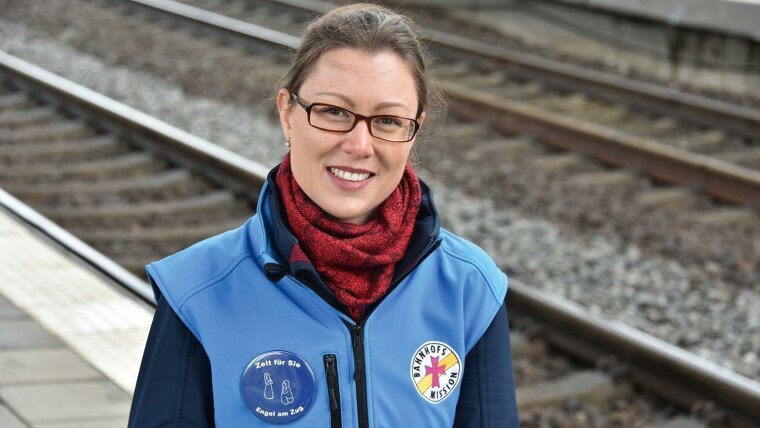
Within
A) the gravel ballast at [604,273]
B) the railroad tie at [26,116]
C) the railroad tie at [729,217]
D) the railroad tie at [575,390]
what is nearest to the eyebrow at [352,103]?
the railroad tie at [575,390]

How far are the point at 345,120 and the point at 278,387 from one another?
1.57 ft

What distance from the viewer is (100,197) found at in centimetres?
Answer: 671

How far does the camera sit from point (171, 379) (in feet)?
6.07

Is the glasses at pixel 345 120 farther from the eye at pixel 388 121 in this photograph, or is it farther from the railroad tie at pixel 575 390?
the railroad tie at pixel 575 390

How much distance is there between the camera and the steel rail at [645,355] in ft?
14.4

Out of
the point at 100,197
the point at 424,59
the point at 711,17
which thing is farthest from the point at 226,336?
the point at 711,17

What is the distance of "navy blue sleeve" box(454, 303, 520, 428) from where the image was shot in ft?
6.48

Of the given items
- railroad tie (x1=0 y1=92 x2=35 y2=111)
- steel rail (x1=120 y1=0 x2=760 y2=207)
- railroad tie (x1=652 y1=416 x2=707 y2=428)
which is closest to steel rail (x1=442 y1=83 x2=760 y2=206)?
steel rail (x1=120 y1=0 x2=760 y2=207)

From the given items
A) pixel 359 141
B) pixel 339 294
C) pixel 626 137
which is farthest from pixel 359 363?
pixel 626 137

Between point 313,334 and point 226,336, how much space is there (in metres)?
0.15

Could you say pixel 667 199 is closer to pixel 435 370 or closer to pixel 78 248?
pixel 78 248

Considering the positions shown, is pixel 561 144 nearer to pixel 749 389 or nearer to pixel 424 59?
pixel 749 389

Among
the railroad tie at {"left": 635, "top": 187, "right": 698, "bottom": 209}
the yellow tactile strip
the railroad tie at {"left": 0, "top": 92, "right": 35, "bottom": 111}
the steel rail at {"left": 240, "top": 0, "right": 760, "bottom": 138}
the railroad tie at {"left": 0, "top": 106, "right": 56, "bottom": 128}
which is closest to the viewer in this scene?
the yellow tactile strip

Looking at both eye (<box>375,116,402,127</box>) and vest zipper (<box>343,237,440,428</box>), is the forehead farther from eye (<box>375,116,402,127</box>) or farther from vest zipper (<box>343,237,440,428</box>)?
vest zipper (<box>343,237,440,428</box>)
